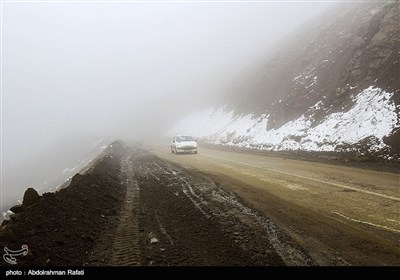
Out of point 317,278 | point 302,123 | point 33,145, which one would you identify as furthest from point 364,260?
point 33,145

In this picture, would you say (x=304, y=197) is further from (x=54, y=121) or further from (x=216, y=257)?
(x=54, y=121)

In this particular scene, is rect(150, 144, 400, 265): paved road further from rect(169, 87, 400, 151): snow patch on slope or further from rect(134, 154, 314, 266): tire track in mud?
rect(169, 87, 400, 151): snow patch on slope

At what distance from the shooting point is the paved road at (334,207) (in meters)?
4.80

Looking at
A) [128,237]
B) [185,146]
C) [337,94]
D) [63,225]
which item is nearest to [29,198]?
[63,225]

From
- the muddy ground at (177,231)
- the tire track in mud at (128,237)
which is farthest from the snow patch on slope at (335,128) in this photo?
the tire track in mud at (128,237)

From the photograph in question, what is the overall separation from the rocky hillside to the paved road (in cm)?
494

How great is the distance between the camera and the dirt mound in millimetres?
5214

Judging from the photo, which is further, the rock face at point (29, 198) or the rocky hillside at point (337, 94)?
the rocky hillside at point (337, 94)

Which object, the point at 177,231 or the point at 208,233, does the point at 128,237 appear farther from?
the point at 208,233

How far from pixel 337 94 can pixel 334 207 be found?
16490 mm

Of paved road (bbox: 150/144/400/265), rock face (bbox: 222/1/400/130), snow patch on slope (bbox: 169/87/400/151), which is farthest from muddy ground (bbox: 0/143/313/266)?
rock face (bbox: 222/1/400/130)

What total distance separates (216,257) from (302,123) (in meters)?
19.8

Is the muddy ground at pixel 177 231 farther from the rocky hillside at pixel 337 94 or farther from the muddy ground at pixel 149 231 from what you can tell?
the rocky hillside at pixel 337 94

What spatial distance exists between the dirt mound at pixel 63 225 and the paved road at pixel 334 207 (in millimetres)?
3829
